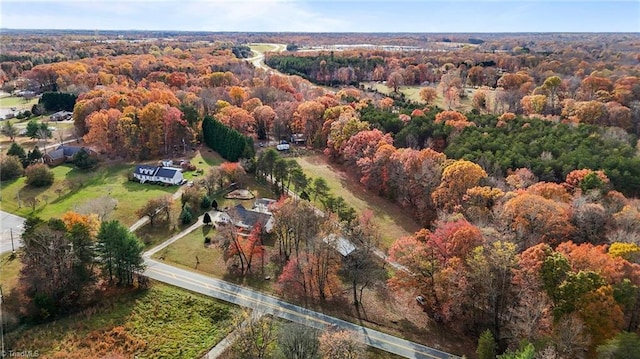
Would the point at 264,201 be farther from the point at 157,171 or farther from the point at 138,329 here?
the point at 138,329

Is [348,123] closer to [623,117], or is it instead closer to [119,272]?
[119,272]

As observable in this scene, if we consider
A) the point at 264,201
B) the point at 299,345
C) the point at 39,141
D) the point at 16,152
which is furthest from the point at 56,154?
the point at 299,345

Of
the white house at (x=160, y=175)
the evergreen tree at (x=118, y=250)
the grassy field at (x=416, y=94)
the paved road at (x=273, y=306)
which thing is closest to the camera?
the paved road at (x=273, y=306)

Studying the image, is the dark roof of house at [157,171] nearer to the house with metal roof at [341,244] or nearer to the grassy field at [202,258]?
the grassy field at [202,258]

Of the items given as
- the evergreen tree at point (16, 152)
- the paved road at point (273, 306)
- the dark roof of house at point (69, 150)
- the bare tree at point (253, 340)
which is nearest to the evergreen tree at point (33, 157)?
the evergreen tree at point (16, 152)

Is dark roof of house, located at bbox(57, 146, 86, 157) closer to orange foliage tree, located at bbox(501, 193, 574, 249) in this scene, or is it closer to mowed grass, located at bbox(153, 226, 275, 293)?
mowed grass, located at bbox(153, 226, 275, 293)

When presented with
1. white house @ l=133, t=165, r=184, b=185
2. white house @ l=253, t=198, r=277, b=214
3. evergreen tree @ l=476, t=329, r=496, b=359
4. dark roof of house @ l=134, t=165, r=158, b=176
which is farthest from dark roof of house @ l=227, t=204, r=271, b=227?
evergreen tree @ l=476, t=329, r=496, b=359
